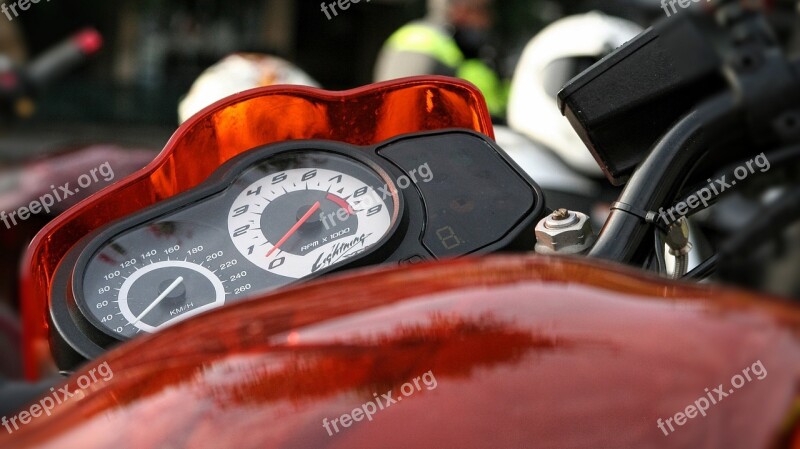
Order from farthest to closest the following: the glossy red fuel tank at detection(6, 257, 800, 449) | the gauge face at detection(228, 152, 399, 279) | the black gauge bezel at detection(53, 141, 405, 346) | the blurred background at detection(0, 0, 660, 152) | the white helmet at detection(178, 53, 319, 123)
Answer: the blurred background at detection(0, 0, 660, 152)
the white helmet at detection(178, 53, 319, 123)
the gauge face at detection(228, 152, 399, 279)
the black gauge bezel at detection(53, 141, 405, 346)
the glossy red fuel tank at detection(6, 257, 800, 449)

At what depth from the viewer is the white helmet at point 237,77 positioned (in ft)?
15.4

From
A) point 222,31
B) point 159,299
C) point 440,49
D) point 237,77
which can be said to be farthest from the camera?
point 222,31

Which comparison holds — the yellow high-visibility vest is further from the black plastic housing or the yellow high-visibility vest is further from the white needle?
the white needle

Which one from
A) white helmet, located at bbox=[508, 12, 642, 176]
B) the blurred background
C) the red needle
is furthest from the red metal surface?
the blurred background

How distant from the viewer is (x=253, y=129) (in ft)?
4.87

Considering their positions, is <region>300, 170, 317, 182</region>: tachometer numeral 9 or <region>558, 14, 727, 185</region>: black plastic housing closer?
<region>558, 14, 727, 185</region>: black plastic housing

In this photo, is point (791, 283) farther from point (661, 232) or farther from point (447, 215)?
point (447, 215)

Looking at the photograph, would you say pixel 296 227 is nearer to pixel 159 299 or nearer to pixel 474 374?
pixel 159 299

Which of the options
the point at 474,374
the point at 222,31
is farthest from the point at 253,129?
the point at 222,31

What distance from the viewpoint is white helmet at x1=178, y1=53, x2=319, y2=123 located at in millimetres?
4703

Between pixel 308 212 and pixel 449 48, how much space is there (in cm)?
374

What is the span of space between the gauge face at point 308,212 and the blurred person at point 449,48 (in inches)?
125

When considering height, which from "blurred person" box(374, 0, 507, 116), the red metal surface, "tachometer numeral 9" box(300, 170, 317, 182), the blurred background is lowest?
the blurred background

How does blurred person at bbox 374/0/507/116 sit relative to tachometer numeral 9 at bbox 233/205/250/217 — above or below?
below
